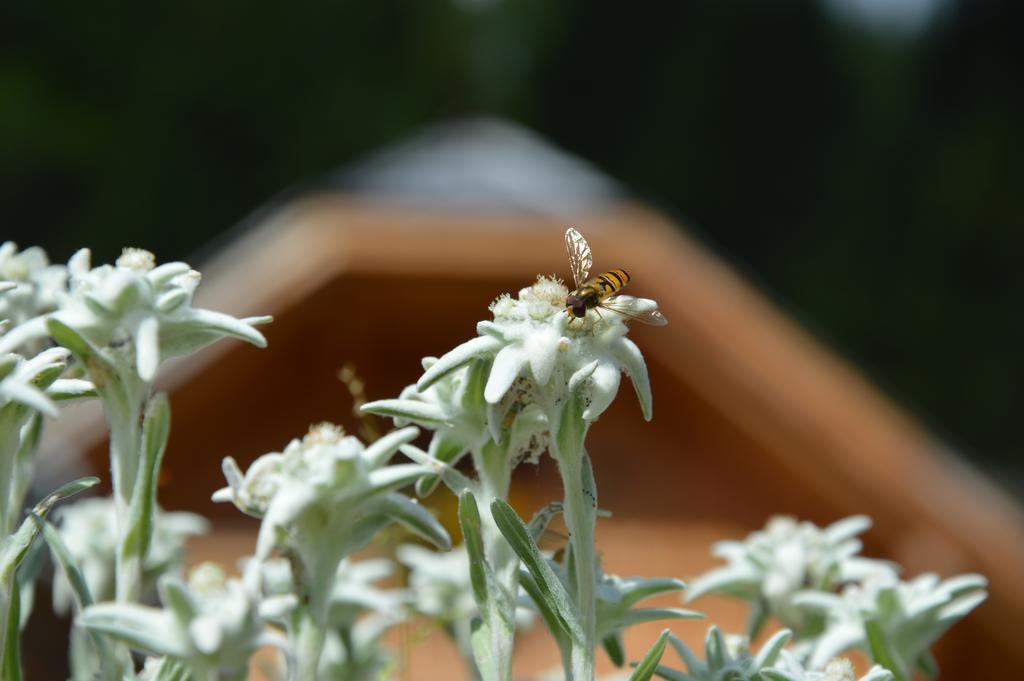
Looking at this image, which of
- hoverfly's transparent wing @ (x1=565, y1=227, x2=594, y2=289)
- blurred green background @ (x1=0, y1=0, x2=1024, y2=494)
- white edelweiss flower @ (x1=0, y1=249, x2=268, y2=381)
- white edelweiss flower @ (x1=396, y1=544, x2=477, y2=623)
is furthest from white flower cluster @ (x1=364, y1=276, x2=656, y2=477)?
blurred green background @ (x1=0, y1=0, x2=1024, y2=494)

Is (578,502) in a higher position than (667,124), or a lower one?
lower

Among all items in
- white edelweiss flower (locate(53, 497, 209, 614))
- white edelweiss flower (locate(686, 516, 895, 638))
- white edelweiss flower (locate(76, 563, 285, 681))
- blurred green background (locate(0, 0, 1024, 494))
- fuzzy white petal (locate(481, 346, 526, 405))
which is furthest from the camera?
blurred green background (locate(0, 0, 1024, 494))

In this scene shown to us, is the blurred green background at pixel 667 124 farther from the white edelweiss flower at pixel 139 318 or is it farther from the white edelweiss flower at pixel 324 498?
the white edelweiss flower at pixel 324 498

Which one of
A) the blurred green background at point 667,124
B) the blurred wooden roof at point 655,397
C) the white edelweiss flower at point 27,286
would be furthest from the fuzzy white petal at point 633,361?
the blurred green background at point 667,124

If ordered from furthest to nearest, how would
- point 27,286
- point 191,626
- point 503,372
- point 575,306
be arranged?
point 27,286, point 575,306, point 503,372, point 191,626

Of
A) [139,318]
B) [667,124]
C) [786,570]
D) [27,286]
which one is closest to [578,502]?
[139,318]

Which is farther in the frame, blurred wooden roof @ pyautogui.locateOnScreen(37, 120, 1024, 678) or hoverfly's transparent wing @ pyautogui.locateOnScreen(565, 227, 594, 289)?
blurred wooden roof @ pyautogui.locateOnScreen(37, 120, 1024, 678)

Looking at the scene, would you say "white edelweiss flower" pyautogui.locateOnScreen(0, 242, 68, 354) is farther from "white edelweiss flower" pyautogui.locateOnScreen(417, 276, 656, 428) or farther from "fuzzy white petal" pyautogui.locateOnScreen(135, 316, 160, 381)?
"white edelweiss flower" pyautogui.locateOnScreen(417, 276, 656, 428)

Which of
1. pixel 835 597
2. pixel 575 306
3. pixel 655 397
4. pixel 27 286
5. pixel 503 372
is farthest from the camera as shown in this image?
pixel 655 397

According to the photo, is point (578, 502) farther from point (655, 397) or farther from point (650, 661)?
point (655, 397)
